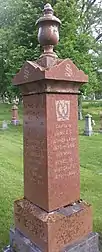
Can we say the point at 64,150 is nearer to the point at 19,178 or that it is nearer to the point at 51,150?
the point at 51,150

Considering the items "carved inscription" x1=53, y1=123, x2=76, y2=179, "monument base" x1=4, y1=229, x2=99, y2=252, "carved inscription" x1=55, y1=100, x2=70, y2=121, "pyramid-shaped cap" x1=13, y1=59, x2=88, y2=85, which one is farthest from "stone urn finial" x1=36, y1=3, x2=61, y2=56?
"monument base" x1=4, y1=229, x2=99, y2=252

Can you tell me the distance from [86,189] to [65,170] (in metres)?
2.89

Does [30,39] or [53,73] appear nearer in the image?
[53,73]

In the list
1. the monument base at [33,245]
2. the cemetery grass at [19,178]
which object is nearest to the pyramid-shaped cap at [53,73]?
the monument base at [33,245]

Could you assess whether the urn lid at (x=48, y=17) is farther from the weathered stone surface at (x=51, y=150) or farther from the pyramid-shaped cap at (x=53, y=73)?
the weathered stone surface at (x=51, y=150)

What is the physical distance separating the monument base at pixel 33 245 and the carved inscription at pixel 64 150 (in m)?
0.73

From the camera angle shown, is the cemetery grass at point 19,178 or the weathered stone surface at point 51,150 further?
the cemetery grass at point 19,178

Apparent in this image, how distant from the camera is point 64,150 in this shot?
299cm

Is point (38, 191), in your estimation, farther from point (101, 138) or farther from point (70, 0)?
point (70, 0)

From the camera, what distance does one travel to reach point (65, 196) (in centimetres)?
304

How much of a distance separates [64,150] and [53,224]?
75 centimetres

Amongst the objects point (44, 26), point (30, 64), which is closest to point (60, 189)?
point (30, 64)

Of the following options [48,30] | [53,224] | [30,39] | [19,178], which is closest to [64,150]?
[53,224]

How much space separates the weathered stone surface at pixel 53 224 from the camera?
9.16 ft
